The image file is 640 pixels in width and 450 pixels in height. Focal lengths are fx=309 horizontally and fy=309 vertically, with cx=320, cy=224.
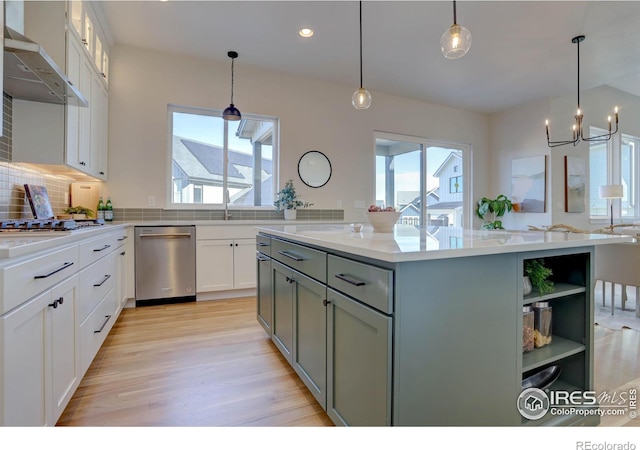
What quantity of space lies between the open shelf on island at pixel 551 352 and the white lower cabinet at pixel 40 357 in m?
1.86

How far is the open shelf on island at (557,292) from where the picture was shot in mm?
1319

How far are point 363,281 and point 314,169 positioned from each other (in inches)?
137

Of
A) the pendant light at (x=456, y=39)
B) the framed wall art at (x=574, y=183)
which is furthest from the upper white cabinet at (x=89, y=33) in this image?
the framed wall art at (x=574, y=183)

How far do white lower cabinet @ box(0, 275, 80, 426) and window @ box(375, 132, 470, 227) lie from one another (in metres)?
4.29

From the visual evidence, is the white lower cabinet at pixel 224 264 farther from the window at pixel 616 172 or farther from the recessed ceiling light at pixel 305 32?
the window at pixel 616 172

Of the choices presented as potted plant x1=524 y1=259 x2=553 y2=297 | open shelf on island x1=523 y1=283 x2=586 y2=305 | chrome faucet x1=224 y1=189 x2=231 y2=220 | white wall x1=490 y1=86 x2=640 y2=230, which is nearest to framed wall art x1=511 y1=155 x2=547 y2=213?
white wall x1=490 y1=86 x2=640 y2=230

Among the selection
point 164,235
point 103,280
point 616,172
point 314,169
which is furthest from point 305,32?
point 616,172

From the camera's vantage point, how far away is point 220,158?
400 cm

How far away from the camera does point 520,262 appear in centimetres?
122

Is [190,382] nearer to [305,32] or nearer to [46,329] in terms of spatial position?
[46,329]

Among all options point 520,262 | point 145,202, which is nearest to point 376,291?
point 520,262

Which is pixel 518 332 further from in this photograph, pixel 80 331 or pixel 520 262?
pixel 80 331

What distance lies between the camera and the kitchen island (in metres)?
1.00
